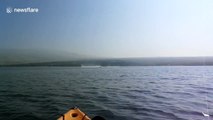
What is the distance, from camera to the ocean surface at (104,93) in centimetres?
662

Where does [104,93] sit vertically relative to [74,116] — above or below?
above

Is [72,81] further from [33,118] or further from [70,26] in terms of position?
[33,118]

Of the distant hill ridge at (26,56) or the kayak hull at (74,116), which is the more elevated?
the distant hill ridge at (26,56)

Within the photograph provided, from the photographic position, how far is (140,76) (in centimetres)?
978

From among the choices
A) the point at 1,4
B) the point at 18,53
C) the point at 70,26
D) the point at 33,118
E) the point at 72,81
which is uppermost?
the point at 1,4

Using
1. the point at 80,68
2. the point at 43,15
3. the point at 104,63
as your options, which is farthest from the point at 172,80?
the point at 43,15

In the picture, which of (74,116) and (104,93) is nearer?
(74,116)

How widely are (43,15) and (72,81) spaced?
227 centimetres

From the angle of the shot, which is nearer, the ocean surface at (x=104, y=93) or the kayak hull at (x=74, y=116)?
the kayak hull at (x=74, y=116)

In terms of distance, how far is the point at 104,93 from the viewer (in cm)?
829

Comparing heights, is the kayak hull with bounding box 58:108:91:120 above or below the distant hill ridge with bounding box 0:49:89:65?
below

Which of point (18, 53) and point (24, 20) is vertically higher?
point (24, 20)

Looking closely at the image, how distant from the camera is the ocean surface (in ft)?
21.7

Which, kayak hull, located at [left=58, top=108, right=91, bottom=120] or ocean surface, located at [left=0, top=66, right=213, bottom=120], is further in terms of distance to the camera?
A: ocean surface, located at [left=0, top=66, right=213, bottom=120]
